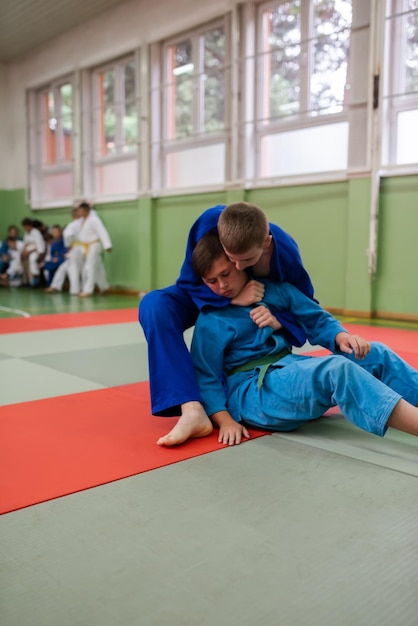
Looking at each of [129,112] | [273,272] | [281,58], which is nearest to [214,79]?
[281,58]

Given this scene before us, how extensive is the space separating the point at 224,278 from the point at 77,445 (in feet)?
2.43

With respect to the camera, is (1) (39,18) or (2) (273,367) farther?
(1) (39,18)

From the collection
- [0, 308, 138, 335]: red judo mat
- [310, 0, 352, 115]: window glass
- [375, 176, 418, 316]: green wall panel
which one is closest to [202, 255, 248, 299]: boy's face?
[0, 308, 138, 335]: red judo mat

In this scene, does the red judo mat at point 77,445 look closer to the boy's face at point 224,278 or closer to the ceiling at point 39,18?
the boy's face at point 224,278

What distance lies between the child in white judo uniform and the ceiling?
2.81 m

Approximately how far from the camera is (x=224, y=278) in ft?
6.55

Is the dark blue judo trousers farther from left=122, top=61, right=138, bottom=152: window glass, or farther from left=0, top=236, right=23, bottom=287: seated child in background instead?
left=0, top=236, right=23, bottom=287: seated child in background

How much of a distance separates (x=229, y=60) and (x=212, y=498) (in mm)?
6361

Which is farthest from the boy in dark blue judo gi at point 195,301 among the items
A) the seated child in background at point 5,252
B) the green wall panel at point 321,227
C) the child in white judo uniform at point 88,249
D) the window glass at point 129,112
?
the seated child in background at point 5,252

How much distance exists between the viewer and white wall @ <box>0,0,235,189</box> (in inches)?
287

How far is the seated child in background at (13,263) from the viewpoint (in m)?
10.4

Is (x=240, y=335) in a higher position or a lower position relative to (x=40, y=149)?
lower

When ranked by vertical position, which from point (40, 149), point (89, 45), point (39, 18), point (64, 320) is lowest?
point (64, 320)

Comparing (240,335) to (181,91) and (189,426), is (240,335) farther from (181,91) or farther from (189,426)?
(181,91)
